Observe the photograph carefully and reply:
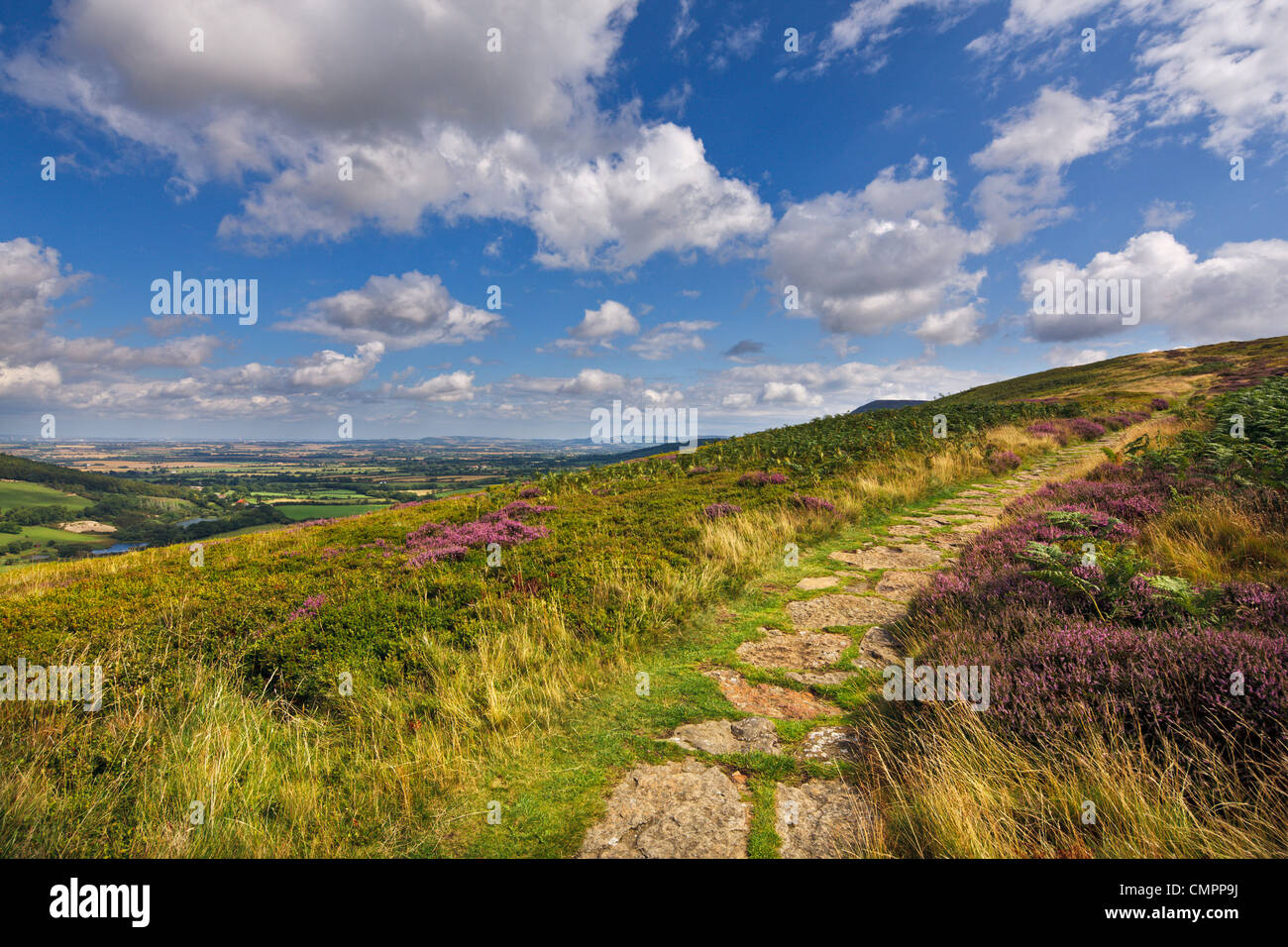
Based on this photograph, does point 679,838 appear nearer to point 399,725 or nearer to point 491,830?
point 491,830

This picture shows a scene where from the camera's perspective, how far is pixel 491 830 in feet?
10.6

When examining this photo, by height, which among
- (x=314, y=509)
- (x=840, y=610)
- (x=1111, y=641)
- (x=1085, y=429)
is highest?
(x=1085, y=429)

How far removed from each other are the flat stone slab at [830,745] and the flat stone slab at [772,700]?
25 centimetres

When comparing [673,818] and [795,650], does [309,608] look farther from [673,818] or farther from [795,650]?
[795,650]

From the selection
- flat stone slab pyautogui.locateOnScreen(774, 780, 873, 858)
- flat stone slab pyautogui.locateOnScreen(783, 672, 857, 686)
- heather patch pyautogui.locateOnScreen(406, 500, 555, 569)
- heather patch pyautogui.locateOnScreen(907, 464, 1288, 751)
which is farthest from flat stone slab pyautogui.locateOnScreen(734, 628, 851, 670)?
heather patch pyautogui.locateOnScreen(406, 500, 555, 569)

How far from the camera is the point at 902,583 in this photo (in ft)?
25.0

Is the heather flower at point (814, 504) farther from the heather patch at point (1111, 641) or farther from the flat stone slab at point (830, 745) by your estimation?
the flat stone slab at point (830, 745)

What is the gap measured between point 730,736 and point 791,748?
0.53m

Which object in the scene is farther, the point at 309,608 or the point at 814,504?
the point at 814,504

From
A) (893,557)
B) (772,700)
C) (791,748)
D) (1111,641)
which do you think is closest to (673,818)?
(791,748)

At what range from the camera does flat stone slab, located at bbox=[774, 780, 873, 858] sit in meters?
2.87

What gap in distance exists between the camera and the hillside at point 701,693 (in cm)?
284
